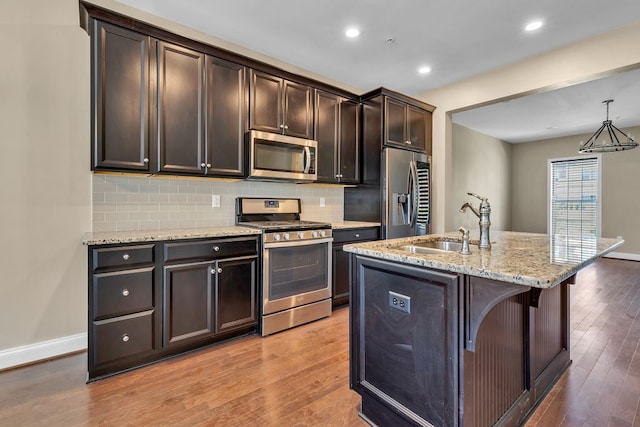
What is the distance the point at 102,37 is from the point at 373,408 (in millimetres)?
2932

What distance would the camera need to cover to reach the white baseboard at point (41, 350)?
2.15m

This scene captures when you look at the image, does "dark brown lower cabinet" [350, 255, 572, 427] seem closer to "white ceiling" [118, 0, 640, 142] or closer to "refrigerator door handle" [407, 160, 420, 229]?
"refrigerator door handle" [407, 160, 420, 229]

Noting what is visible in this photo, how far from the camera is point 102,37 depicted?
216 cm

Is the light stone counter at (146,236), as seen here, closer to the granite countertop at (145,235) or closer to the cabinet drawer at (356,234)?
the granite countertop at (145,235)

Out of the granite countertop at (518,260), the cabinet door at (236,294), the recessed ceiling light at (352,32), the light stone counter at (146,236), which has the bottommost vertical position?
the cabinet door at (236,294)

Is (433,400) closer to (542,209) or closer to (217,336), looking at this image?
(217,336)

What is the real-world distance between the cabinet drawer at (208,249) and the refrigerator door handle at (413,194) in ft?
6.72

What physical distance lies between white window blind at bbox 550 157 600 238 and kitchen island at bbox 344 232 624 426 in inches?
251

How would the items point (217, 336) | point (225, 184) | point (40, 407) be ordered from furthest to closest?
point (225, 184) < point (217, 336) < point (40, 407)

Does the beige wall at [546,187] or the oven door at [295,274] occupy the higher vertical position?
the beige wall at [546,187]

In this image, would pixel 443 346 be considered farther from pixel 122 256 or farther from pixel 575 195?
pixel 575 195

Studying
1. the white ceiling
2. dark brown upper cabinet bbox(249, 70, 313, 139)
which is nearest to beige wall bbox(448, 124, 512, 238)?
the white ceiling

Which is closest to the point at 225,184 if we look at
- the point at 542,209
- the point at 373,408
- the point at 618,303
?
the point at 373,408

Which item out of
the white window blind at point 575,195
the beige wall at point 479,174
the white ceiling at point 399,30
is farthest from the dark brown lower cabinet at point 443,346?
the white window blind at point 575,195
